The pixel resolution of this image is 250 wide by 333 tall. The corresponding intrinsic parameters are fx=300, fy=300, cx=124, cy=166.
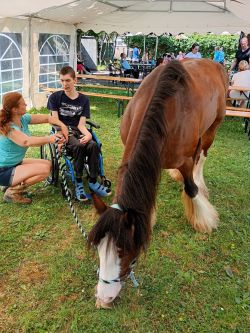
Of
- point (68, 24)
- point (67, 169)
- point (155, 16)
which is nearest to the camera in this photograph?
point (67, 169)

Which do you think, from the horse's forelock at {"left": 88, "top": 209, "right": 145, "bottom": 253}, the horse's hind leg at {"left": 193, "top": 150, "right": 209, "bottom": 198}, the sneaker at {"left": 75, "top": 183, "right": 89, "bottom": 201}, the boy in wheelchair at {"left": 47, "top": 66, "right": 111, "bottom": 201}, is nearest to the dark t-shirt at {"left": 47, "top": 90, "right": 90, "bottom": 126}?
the boy in wheelchair at {"left": 47, "top": 66, "right": 111, "bottom": 201}

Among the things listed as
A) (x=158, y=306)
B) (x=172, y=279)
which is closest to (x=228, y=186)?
(x=172, y=279)

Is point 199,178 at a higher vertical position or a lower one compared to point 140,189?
lower

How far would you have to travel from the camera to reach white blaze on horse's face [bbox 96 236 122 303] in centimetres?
159

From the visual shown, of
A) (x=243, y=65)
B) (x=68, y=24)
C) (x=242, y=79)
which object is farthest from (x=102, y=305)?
(x=68, y=24)

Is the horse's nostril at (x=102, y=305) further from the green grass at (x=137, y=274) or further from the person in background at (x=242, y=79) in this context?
the person in background at (x=242, y=79)

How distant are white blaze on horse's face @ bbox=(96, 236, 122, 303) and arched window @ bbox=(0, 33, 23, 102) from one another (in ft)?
17.7

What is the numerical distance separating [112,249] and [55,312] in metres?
0.81

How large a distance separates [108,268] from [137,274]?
796 millimetres

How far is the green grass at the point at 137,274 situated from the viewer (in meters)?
1.97

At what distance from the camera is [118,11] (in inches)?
335

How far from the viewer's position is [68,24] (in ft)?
A: 26.7

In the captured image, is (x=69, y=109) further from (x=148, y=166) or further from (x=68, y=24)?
(x=68, y=24)

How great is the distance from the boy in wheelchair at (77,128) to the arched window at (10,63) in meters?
3.18
